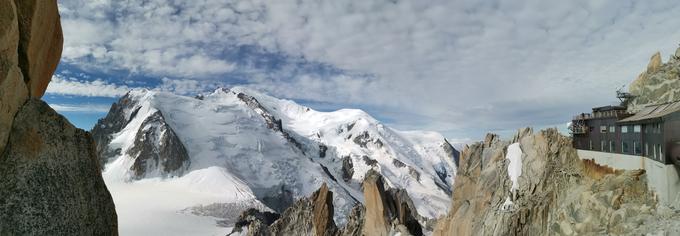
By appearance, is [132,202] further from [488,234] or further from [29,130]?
[29,130]

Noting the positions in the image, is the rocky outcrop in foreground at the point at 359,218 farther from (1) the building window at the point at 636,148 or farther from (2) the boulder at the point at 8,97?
(2) the boulder at the point at 8,97

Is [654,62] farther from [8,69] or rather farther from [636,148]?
[8,69]

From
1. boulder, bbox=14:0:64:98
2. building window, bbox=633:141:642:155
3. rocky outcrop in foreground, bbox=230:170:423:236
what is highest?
boulder, bbox=14:0:64:98

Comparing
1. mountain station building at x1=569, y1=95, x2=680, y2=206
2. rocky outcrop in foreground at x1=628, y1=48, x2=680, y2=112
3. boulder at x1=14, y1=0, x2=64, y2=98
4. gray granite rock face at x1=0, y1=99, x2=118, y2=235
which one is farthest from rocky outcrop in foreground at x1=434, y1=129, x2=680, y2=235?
boulder at x1=14, y1=0, x2=64, y2=98

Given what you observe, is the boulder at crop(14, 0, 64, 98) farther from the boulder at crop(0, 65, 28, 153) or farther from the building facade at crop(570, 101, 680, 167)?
the building facade at crop(570, 101, 680, 167)

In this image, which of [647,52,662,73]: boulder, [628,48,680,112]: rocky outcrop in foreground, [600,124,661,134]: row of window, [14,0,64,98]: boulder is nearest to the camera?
[14,0,64,98]: boulder

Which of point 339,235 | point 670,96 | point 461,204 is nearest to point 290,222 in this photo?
point 339,235
